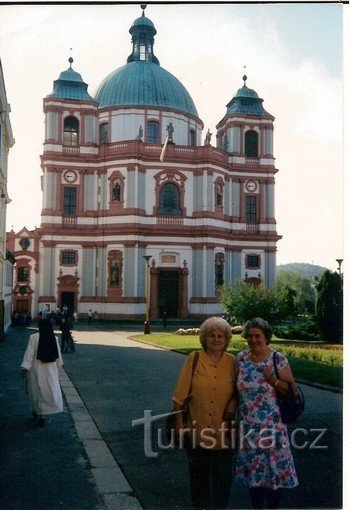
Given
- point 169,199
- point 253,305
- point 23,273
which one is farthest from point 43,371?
point 169,199

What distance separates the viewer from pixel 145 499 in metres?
5.00

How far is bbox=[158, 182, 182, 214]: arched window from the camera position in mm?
31703

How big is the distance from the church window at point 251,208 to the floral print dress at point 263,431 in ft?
40.3

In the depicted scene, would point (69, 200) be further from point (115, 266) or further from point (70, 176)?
point (115, 266)

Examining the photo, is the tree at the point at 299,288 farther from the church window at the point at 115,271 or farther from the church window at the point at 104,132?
the church window at the point at 104,132

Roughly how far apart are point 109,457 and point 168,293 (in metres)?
20.9

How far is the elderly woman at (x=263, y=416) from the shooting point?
4387mm

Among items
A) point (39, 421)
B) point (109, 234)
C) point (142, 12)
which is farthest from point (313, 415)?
point (109, 234)

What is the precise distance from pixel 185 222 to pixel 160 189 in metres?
2.57

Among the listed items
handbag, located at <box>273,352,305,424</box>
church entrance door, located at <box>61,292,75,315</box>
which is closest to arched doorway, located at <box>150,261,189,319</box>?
church entrance door, located at <box>61,292,75,315</box>

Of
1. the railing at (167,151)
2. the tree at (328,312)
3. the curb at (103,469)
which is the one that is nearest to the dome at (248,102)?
the tree at (328,312)

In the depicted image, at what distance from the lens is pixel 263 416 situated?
14.5 ft

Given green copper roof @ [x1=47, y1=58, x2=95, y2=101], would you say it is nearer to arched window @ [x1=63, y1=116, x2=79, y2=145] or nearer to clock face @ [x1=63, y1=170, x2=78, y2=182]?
arched window @ [x1=63, y1=116, x2=79, y2=145]

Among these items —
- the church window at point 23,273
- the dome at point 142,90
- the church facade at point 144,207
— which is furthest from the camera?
the dome at point 142,90
